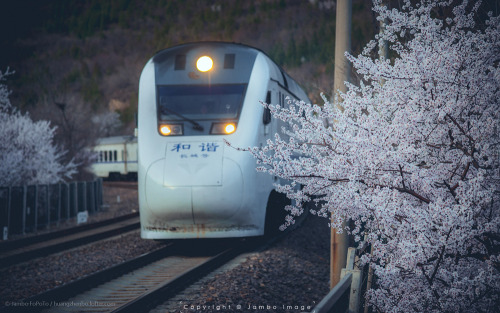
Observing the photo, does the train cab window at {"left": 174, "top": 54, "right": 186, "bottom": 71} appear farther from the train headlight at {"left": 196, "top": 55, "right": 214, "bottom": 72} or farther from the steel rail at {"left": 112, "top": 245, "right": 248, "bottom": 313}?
the steel rail at {"left": 112, "top": 245, "right": 248, "bottom": 313}

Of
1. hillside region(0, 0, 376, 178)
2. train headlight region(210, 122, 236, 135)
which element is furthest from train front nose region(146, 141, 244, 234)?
hillside region(0, 0, 376, 178)

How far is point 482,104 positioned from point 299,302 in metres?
3.82

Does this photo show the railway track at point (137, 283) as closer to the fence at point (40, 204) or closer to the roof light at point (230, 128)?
the roof light at point (230, 128)

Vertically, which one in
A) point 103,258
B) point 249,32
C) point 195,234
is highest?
point 249,32

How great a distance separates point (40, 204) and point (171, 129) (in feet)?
28.8

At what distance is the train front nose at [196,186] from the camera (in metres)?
8.05

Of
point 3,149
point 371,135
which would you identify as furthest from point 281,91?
point 3,149

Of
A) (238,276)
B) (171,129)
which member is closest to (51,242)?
(171,129)

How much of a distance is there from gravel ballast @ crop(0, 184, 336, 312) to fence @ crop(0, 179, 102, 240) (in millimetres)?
3766

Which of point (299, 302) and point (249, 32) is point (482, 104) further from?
point (249, 32)

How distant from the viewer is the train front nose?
805 cm

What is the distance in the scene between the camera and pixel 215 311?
539cm

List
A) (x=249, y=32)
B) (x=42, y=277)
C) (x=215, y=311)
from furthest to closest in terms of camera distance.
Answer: (x=249, y=32)
(x=42, y=277)
(x=215, y=311)

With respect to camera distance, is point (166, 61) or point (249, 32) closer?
point (166, 61)
